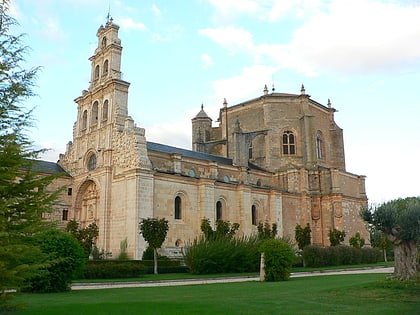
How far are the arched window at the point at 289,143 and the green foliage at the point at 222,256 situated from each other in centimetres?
2403

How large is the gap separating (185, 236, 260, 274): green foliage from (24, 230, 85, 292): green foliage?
11.3m

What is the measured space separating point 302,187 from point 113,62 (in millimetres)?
23765

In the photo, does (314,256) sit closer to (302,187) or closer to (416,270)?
(302,187)

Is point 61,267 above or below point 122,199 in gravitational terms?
below

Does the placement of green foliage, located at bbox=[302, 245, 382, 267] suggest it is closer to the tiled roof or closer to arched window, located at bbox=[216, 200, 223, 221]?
arched window, located at bbox=[216, 200, 223, 221]

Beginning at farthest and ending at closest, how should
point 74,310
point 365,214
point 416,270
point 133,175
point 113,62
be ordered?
1. point 113,62
2. point 133,175
3. point 365,214
4. point 416,270
5. point 74,310

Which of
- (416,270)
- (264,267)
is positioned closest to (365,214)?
(416,270)

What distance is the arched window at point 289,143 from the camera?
5119cm

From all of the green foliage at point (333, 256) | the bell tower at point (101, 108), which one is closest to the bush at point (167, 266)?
the green foliage at point (333, 256)

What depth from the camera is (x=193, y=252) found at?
2750 centimetres

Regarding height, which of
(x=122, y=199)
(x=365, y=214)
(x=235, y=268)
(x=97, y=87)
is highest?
(x=97, y=87)

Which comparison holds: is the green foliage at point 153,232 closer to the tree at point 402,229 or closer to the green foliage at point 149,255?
the green foliage at point 149,255

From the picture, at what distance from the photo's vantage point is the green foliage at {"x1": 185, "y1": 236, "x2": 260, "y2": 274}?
27016 millimetres

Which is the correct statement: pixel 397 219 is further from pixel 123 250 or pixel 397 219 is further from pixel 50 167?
pixel 50 167
